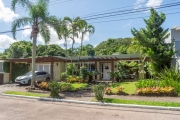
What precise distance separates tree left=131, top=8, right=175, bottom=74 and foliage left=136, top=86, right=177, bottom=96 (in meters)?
5.37

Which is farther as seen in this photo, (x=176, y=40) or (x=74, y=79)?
(x=74, y=79)

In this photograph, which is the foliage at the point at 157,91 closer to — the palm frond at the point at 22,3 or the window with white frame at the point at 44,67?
the palm frond at the point at 22,3

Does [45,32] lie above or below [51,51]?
below

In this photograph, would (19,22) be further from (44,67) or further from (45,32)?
(44,67)

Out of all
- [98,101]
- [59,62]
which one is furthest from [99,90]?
[59,62]

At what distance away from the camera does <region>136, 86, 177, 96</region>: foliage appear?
1084 centimetres

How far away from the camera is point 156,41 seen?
54.3 ft

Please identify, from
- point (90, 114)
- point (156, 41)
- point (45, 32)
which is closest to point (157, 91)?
point (90, 114)

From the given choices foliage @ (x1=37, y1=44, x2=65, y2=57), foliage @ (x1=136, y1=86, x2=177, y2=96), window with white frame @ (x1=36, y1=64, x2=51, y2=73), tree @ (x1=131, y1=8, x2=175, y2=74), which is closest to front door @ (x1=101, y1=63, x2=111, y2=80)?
tree @ (x1=131, y1=8, x2=175, y2=74)

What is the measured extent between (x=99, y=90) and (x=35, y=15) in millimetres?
9808

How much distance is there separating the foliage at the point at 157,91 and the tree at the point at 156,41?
5371 mm

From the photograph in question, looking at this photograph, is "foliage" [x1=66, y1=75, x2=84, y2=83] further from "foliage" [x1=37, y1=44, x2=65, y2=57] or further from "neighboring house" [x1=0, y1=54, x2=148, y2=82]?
"foliage" [x1=37, y1=44, x2=65, y2=57]

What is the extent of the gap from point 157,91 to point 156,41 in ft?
22.5

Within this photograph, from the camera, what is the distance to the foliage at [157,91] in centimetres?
1084
